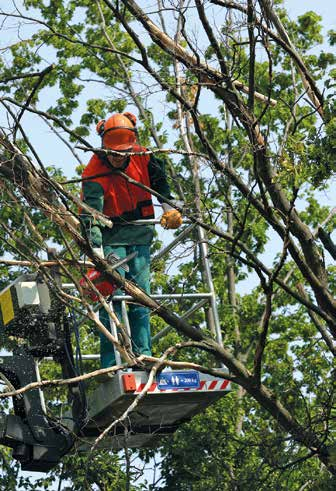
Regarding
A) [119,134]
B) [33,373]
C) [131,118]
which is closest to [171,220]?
[119,134]

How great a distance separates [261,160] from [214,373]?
170 centimetres

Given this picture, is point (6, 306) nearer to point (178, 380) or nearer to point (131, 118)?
point (178, 380)

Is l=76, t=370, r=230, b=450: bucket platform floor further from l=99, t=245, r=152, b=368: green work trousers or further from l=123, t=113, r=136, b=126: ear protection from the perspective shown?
l=123, t=113, r=136, b=126: ear protection

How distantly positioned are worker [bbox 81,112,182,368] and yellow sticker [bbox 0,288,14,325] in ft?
2.69

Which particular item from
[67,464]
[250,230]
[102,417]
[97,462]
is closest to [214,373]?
[102,417]

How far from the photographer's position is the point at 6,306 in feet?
33.3

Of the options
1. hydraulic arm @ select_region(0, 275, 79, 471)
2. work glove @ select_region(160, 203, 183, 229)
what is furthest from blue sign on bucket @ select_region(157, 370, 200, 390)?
work glove @ select_region(160, 203, 183, 229)

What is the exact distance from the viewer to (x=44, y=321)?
33.2ft

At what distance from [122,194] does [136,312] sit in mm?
982

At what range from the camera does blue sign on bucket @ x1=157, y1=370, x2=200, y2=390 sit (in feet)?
32.4

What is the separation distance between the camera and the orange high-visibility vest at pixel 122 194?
10.7m

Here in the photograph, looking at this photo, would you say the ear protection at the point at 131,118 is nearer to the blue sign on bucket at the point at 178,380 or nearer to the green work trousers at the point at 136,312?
the green work trousers at the point at 136,312

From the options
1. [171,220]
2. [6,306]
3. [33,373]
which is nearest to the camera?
[6,306]

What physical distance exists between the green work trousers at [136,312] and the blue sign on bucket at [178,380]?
450mm
